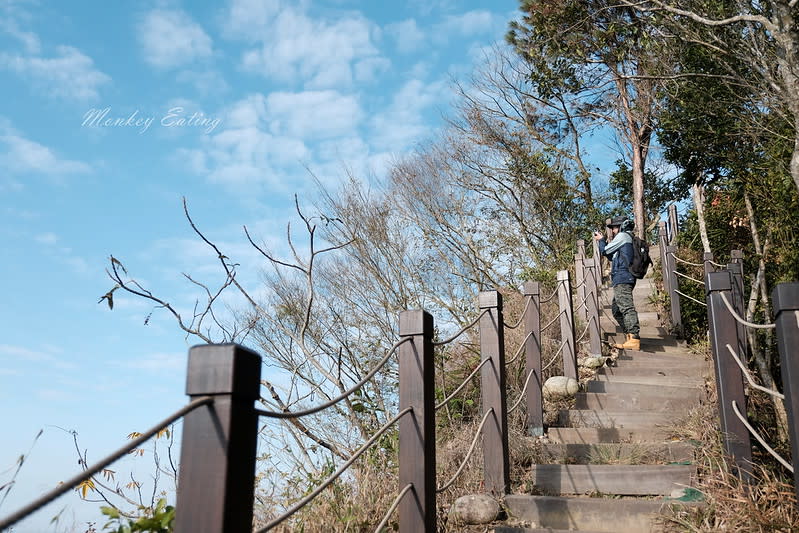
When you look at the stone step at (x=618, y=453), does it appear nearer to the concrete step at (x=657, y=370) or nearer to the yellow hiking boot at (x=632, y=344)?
the concrete step at (x=657, y=370)

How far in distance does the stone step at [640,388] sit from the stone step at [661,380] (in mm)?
71

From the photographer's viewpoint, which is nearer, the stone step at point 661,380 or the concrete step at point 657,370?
the stone step at point 661,380

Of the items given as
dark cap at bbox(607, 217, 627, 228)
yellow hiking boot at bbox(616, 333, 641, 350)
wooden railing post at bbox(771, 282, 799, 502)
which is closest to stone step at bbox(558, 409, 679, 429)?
yellow hiking boot at bbox(616, 333, 641, 350)

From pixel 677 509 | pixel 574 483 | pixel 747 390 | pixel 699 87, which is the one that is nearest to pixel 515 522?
pixel 574 483

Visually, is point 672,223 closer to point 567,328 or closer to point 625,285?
point 625,285

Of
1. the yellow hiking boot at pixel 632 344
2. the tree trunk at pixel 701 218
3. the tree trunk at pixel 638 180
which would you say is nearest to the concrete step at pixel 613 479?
the yellow hiking boot at pixel 632 344

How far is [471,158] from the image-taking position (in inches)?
624

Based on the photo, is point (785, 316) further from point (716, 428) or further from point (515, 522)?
point (716, 428)

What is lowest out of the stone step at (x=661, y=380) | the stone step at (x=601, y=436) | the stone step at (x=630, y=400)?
the stone step at (x=601, y=436)

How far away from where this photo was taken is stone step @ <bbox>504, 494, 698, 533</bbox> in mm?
3893

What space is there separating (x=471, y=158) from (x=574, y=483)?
39.5ft

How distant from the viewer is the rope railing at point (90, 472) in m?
1.13

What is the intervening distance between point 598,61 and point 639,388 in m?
10.9

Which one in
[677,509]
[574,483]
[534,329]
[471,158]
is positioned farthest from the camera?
[471,158]
